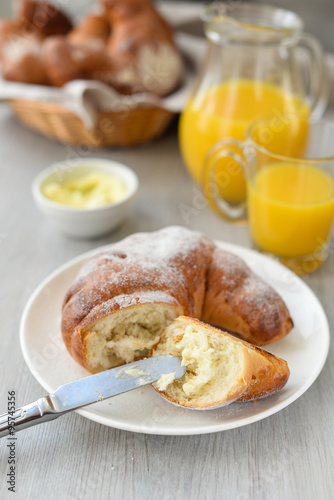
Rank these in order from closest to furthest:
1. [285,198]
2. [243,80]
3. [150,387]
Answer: [150,387] < [285,198] < [243,80]

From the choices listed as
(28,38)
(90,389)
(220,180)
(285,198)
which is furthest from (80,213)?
(28,38)

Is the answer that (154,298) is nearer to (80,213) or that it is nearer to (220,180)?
(80,213)

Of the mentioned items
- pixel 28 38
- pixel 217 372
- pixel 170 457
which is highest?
pixel 28 38

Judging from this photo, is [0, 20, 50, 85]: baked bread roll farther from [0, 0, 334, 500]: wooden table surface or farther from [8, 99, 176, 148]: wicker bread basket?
[0, 0, 334, 500]: wooden table surface

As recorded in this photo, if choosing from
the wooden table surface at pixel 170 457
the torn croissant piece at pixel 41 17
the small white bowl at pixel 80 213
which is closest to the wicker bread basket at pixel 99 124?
the small white bowl at pixel 80 213

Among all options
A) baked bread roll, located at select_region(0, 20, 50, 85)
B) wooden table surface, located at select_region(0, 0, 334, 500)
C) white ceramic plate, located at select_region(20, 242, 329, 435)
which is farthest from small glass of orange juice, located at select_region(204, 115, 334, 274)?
baked bread roll, located at select_region(0, 20, 50, 85)

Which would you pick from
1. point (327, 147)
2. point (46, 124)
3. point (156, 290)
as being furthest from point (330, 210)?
point (46, 124)

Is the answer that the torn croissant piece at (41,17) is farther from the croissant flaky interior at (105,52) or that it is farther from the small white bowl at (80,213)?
the small white bowl at (80,213)
